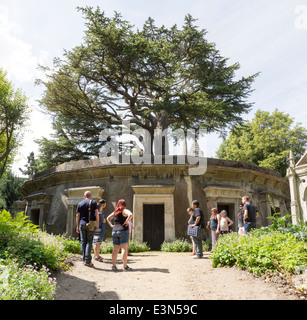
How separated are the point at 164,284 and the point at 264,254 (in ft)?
6.83

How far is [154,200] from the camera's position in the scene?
41.8 feet

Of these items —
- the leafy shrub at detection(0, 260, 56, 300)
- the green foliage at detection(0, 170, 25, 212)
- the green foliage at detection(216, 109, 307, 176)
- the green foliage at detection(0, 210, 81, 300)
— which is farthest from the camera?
the green foliage at detection(0, 170, 25, 212)

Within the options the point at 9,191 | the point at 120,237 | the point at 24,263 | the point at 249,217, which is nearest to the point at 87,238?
the point at 120,237

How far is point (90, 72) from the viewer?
1593 centimetres

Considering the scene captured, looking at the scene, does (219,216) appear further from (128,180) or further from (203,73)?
(203,73)

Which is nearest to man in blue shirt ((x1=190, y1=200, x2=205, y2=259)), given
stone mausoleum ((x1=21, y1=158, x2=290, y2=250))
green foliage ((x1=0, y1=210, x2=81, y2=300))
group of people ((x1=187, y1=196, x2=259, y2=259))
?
group of people ((x1=187, y1=196, x2=259, y2=259))

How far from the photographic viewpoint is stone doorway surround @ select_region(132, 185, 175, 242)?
12.4 m

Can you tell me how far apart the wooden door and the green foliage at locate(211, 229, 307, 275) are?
6.60m

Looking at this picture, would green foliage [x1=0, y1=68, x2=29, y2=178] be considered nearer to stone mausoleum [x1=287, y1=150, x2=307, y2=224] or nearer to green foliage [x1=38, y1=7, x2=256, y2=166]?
green foliage [x1=38, y1=7, x2=256, y2=166]

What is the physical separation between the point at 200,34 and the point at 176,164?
9039mm

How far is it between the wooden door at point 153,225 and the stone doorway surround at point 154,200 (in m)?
1.06

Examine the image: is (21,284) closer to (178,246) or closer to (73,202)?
(178,246)

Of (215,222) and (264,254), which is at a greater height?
(215,222)

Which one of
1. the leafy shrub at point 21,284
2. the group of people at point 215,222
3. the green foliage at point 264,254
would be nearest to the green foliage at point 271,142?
the group of people at point 215,222
